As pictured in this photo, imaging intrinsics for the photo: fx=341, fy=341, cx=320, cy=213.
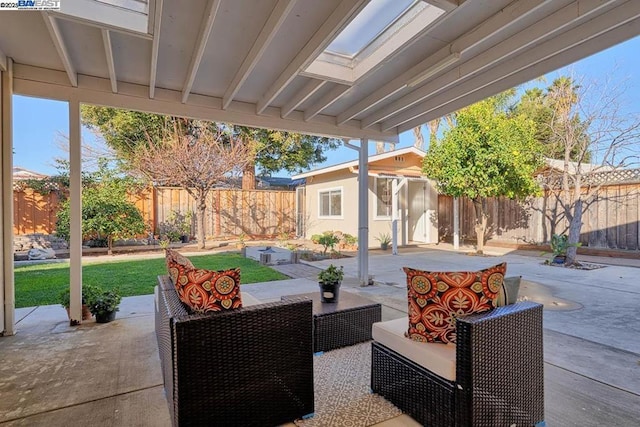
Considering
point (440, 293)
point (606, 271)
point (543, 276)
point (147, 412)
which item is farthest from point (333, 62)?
point (606, 271)

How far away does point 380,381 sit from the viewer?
237 cm

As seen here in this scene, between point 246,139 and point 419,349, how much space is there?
491 inches

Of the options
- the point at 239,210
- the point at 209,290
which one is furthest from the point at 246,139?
the point at 209,290

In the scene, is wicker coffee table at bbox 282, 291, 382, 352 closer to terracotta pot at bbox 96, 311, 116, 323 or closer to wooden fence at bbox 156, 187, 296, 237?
terracotta pot at bbox 96, 311, 116, 323

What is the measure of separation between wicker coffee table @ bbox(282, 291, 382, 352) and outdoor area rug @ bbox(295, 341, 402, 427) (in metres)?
0.10

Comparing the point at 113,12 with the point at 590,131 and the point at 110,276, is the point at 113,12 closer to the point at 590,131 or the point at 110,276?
the point at 110,276

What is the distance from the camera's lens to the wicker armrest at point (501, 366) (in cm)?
177

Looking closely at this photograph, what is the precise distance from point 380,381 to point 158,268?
249 inches

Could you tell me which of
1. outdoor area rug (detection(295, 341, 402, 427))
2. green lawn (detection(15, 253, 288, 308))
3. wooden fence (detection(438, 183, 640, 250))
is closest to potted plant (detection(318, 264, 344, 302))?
outdoor area rug (detection(295, 341, 402, 427))

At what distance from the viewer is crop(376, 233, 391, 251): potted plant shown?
11125 millimetres

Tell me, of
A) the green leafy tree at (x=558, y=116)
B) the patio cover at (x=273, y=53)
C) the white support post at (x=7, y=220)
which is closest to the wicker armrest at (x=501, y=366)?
the patio cover at (x=273, y=53)

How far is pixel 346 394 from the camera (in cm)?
245

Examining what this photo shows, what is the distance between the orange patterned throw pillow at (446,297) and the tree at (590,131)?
7.38m

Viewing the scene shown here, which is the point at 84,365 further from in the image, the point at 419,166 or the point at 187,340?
the point at 419,166
